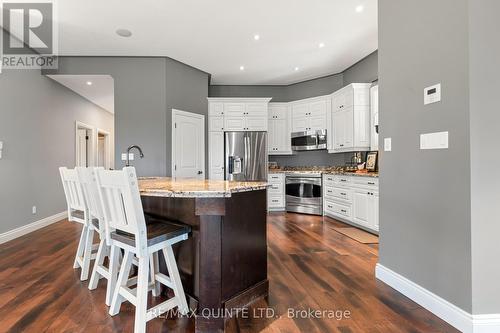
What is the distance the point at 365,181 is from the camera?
3.89m

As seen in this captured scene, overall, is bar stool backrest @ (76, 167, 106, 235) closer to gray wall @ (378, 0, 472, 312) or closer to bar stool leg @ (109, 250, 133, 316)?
bar stool leg @ (109, 250, 133, 316)

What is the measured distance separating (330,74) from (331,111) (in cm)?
102

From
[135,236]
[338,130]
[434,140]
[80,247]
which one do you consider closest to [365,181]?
[338,130]

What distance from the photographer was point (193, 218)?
176 cm

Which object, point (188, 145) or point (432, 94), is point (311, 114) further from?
point (432, 94)

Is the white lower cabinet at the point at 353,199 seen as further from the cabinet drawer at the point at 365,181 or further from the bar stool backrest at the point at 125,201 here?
the bar stool backrest at the point at 125,201

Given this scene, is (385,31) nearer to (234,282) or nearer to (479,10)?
(479,10)

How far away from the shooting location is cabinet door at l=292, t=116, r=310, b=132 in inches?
221

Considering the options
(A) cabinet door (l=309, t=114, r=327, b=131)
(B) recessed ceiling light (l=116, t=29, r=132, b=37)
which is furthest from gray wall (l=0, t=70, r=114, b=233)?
(A) cabinet door (l=309, t=114, r=327, b=131)

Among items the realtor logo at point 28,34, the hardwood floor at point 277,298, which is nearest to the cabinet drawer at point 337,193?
the hardwood floor at point 277,298

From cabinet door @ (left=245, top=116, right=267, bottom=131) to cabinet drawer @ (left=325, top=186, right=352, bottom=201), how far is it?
1916mm

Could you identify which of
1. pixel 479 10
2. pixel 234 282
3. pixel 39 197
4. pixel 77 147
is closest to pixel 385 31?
pixel 479 10


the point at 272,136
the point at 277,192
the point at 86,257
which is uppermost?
the point at 272,136

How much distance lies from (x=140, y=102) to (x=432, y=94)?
4334mm
